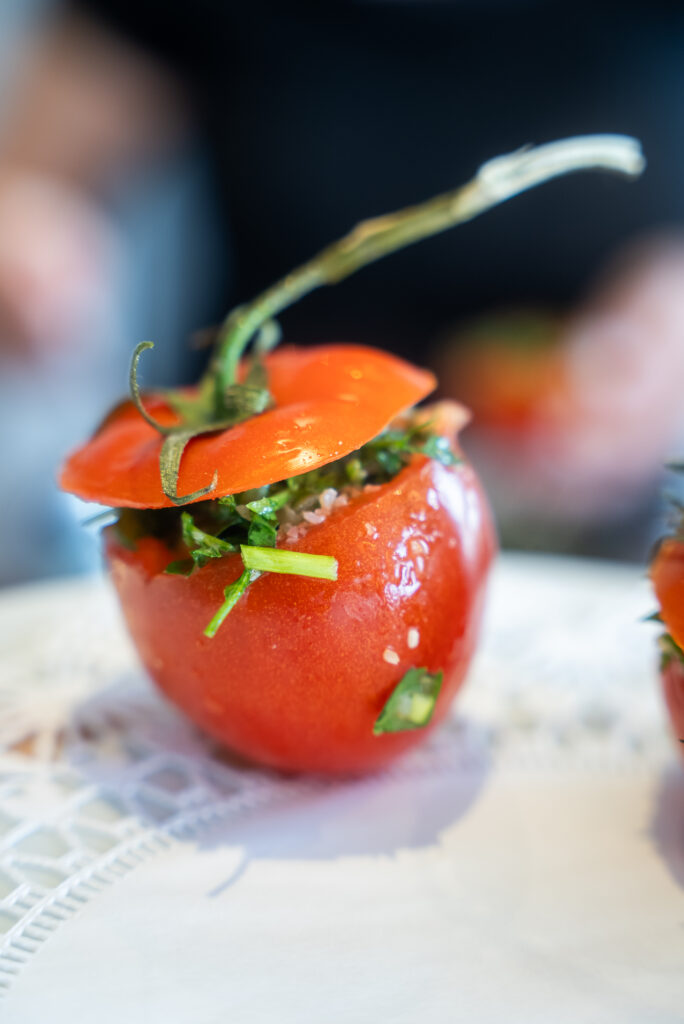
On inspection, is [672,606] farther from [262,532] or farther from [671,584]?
[262,532]

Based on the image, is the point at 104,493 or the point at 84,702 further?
the point at 84,702

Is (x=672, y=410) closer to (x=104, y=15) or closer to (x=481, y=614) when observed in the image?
(x=481, y=614)

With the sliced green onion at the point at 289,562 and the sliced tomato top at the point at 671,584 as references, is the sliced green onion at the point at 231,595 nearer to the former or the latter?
the sliced green onion at the point at 289,562

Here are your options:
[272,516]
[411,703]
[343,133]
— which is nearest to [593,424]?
[343,133]

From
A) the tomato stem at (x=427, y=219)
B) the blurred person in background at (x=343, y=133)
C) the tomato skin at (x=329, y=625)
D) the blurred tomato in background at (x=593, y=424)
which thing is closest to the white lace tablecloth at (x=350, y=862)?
the tomato skin at (x=329, y=625)

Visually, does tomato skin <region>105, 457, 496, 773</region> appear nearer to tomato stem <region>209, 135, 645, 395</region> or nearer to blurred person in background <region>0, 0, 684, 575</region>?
tomato stem <region>209, 135, 645, 395</region>

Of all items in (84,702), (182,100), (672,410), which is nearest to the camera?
(84,702)

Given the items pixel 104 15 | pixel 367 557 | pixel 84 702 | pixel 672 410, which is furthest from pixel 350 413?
pixel 104 15
